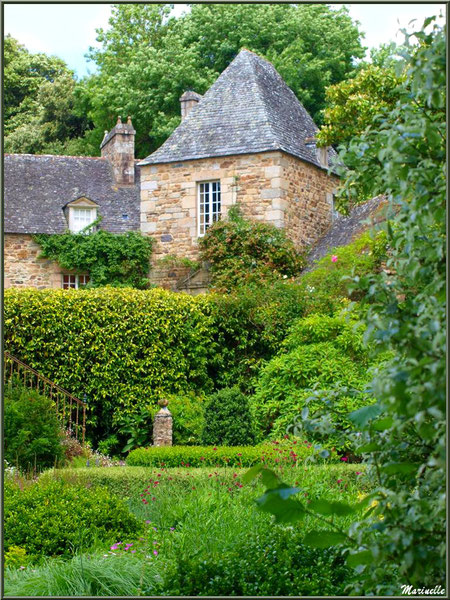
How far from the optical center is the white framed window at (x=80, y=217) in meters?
23.8

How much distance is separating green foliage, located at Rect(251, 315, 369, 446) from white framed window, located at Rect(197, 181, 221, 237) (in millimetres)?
6626

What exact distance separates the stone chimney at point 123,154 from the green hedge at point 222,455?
50.7 feet

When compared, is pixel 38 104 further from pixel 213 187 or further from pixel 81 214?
pixel 213 187

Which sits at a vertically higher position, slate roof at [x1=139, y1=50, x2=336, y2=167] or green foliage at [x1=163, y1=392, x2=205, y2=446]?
slate roof at [x1=139, y1=50, x2=336, y2=167]

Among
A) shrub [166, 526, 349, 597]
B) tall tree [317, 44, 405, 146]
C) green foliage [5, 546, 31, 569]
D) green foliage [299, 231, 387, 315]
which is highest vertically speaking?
tall tree [317, 44, 405, 146]

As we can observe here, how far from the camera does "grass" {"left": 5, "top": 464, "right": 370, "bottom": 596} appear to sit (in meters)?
5.16

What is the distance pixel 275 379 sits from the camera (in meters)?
14.5

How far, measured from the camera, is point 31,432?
11742mm

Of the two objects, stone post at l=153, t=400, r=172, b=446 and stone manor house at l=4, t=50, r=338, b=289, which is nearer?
stone post at l=153, t=400, r=172, b=446

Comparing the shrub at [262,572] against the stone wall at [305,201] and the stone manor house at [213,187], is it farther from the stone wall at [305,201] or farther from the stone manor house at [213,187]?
the stone wall at [305,201]

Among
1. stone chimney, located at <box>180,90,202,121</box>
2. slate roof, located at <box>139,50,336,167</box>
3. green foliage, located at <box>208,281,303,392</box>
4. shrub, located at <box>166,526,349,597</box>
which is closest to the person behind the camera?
shrub, located at <box>166,526,349,597</box>

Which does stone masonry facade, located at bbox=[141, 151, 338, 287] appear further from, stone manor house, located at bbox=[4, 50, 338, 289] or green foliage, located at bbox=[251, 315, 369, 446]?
green foliage, located at bbox=[251, 315, 369, 446]

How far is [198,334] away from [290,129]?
7.68 metres


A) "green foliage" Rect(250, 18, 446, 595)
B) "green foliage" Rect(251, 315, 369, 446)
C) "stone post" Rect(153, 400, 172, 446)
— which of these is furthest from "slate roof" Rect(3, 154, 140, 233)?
"green foliage" Rect(250, 18, 446, 595)
